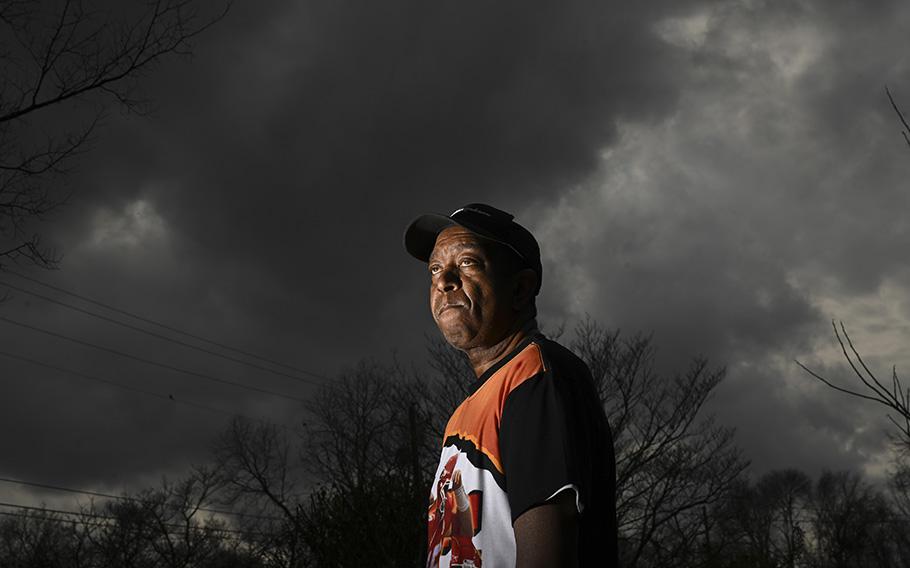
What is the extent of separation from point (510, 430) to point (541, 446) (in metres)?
0.13

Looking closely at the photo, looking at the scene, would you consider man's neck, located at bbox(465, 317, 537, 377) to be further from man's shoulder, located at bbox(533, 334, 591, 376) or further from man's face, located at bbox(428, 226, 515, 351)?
man's shoulder, located at bbox(533, 334, 591, 376)

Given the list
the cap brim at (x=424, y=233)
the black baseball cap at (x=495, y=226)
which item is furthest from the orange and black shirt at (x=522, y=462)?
the cap brim at (x=424, y=233)

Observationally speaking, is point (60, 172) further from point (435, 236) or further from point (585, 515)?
point (585, 515)

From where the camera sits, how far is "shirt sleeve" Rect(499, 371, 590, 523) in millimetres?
1794

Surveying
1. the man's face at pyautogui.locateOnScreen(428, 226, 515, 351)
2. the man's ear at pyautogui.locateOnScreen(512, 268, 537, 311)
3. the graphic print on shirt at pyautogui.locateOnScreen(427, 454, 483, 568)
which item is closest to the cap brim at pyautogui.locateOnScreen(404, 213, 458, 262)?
the man's face at pyautogui.locateOnScreen(428, 226, 515, 351)

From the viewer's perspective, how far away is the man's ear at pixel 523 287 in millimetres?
2506

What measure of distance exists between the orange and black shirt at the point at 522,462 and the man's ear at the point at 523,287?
256 mm

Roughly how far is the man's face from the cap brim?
0.16 meters

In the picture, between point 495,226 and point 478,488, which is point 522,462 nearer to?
point 478,488

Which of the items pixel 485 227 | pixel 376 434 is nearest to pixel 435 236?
pixel 485 227

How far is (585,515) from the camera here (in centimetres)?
192

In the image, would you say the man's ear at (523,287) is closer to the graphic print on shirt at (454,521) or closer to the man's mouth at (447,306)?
the man's mouth at (447,306)

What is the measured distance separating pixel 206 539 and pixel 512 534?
36.5m

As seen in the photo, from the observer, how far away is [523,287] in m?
2.53
